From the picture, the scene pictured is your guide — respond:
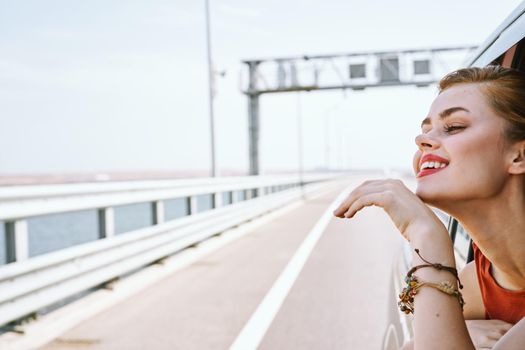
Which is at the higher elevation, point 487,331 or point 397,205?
point 397,205

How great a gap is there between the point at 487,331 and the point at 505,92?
68 centimetres

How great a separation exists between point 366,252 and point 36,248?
18468 mm

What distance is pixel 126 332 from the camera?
18.6 feet

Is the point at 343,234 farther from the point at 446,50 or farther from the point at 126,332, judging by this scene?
the point at 446,50

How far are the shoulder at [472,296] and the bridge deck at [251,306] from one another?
2.23 metres

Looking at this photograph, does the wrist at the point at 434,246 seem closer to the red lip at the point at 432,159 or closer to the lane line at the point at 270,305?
the red lip at the point at 432,159

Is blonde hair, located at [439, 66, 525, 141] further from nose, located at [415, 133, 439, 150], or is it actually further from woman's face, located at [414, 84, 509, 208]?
nose, located at [415, 133, 439, 150]

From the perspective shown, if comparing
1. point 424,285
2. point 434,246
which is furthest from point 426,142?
point 424,285

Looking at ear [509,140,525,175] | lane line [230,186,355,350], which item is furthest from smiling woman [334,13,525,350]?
lane line [230,186,355,350]

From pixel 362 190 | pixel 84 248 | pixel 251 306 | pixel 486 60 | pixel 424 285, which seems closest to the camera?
pixel 424 285

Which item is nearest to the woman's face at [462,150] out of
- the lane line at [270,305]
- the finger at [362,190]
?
the finger at [362,190]

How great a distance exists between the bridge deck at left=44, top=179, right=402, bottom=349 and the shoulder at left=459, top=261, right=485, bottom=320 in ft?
7.33

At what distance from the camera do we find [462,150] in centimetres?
193

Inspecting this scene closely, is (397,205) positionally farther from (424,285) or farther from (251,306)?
(251,306)
